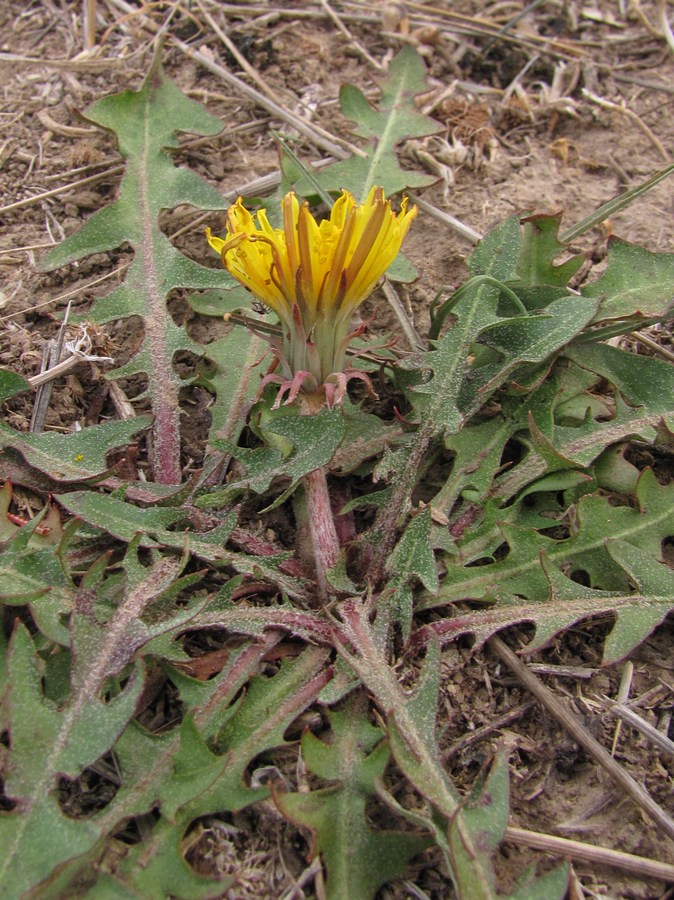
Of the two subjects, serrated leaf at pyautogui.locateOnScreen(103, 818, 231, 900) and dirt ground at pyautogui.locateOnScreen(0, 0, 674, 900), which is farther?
dirt ground at pyautogui.locateOnScreen(0, 0, 674, 900)

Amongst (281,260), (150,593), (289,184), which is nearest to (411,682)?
(150,593)

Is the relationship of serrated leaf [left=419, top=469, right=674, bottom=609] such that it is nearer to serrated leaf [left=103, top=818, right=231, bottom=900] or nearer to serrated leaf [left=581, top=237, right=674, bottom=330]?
serrated leaf [left=581, top=237, right=674, bottom=330]

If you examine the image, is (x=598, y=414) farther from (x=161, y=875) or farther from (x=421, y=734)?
(x=161, y=875)

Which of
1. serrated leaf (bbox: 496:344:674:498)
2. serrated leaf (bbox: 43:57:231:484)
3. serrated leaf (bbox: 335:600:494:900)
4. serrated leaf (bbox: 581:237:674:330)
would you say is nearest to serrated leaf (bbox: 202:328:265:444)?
serrated leaf (bbox: 43:57:231:484)

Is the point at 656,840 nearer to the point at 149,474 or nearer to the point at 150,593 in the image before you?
the point at 150,593

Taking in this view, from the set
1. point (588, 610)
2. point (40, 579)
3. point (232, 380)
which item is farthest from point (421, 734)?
point (232, 380)

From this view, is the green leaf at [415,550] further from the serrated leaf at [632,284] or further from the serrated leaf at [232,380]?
the serrated leaf at [632,284]

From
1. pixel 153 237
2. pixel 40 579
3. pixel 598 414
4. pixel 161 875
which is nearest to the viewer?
pixel 161 875

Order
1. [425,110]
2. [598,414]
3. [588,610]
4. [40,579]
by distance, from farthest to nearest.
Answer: [425,110], [598,414], [588,610], [40,579]
